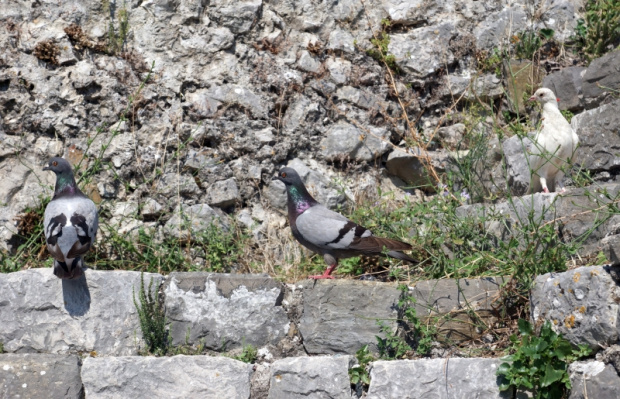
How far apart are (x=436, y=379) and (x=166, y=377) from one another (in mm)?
1450

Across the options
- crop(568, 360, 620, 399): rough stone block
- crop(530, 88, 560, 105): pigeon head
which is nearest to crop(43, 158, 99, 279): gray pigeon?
crop(568, 360, 620, 399): rough stone block

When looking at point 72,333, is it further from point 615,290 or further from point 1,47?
point 615,290

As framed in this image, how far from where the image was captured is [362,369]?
3852mm

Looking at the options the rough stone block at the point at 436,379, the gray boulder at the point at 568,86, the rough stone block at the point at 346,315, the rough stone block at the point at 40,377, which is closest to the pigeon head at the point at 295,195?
the rough stone block at the point at 346,315

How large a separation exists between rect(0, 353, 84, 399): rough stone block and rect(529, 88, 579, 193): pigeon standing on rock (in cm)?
310

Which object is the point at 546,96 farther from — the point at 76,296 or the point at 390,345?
the point at 76,296

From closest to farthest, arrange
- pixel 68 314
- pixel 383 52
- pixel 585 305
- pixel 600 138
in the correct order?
pixel 585 305, pixel 68 314, pixel 600 138, pixel 383 52

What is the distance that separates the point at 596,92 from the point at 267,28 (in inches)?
104

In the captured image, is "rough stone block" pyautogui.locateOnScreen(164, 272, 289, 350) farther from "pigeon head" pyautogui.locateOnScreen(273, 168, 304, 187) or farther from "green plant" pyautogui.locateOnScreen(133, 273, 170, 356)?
"pigeon head" pyautogui.locateOnScreen(273, 168, 304, 187)

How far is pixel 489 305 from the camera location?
158 inches

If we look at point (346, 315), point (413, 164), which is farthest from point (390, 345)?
point (413, 164)

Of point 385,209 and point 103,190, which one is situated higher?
point 103,190

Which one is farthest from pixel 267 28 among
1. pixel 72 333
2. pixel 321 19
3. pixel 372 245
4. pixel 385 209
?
pixel 72 333

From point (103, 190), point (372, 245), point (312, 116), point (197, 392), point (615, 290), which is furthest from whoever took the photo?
point (312, 116)
